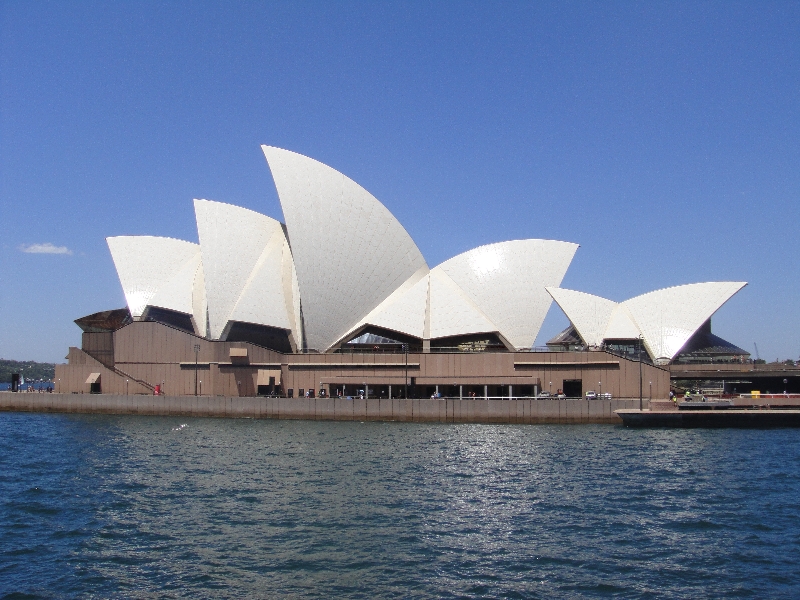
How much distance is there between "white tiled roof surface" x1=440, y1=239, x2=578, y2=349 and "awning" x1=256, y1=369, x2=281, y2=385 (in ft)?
41.7

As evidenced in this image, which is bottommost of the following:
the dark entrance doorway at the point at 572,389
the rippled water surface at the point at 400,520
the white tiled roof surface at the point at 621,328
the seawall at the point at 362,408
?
the rippled water surface at the point at 400,520

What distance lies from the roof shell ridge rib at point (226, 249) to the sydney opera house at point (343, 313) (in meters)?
0.09

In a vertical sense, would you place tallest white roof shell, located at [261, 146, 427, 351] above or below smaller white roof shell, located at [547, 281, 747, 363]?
above

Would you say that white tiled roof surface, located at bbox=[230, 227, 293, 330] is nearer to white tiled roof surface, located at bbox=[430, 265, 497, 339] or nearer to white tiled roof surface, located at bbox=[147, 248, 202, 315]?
white tiled roof surface, located at bbox=[147, 248, 202, 315]

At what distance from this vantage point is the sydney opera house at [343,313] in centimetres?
4578

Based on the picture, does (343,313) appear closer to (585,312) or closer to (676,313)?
(585,312)

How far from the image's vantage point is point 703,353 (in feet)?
164

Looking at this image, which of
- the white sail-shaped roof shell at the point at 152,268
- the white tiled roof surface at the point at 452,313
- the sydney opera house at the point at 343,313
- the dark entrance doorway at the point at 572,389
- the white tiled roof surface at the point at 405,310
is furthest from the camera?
the white sail-shaped roof shell at the point at 152,268

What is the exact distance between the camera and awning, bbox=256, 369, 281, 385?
4578cm

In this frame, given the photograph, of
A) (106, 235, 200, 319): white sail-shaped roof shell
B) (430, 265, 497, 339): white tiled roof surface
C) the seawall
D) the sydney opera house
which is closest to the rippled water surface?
the seawall

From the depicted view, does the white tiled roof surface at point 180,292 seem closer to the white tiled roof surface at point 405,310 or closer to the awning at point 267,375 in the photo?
the awning at point 267,375

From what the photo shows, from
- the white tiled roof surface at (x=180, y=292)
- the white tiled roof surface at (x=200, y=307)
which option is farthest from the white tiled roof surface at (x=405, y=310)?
the white tiled roof surface at (x=180, y=292)

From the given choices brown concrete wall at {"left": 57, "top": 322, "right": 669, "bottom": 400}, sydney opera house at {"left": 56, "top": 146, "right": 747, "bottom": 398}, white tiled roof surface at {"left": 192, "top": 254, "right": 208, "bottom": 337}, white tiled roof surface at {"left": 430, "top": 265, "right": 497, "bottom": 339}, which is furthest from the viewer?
white tiled roof surface at {"left": 192, "top": 254, "right": 208, "bottom": 337}

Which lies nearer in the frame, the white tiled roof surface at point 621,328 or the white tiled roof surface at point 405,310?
the white tiled roof surface at point 405,310
